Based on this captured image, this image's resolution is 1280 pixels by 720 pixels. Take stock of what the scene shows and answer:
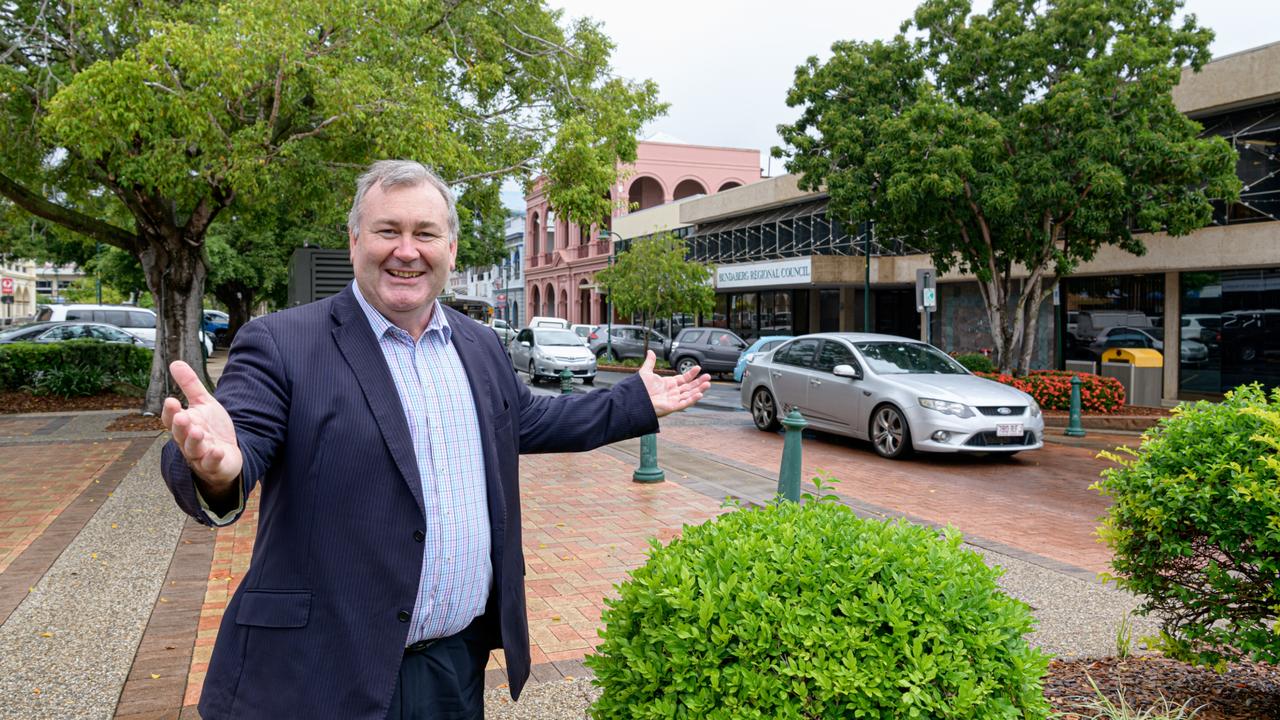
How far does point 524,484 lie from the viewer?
29.2ft

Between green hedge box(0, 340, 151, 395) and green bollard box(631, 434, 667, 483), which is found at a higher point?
green hedge box(0, 340, 151, 395)

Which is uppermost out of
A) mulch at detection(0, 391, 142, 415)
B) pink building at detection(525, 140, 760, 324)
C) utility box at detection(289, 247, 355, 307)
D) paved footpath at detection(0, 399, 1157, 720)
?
pink building at detection(525, 140, 760, 324)

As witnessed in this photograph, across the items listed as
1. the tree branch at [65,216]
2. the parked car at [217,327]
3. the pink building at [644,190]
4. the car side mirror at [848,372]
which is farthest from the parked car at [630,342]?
the parked car at [217,327]

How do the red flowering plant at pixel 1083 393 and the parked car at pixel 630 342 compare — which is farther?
the parked car at pixel 630 342

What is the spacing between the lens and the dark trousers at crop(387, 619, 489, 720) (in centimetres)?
215

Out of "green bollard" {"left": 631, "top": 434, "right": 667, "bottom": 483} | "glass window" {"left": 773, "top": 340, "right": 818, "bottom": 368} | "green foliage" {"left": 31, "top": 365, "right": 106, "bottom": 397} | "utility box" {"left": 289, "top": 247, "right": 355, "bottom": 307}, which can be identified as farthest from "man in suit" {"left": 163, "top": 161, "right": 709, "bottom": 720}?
"green foliage" {"left": 31, "top": 365, "right": 106, "bottom": 397}

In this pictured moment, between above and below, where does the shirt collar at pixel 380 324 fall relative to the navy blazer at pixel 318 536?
above

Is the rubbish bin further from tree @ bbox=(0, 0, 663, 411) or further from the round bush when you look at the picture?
the round bush

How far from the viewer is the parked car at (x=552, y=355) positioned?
2383 cm

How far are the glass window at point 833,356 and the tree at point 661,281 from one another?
17834 millimetres

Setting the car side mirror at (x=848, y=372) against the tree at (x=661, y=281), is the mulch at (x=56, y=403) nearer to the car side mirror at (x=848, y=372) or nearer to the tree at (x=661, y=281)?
the car side mirror at (x=848, y=372)

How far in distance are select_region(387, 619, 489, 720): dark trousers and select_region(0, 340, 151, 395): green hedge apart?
1684 cm

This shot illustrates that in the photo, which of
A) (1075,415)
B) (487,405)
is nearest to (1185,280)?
(1075,415)

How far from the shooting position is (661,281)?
3084 centimetres
